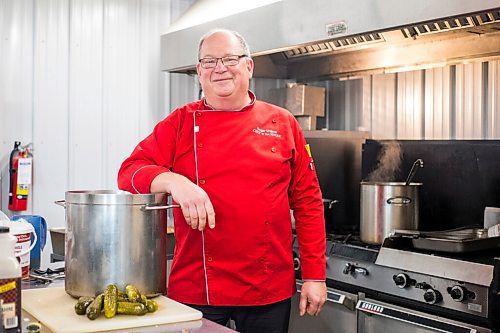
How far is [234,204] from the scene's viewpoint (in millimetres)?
2168

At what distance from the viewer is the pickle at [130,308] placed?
156 cm

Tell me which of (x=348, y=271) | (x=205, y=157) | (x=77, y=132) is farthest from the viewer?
(x=77, y=132)

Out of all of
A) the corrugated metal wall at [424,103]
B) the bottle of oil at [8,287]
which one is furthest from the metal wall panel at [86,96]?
the bottle of oil at [8,287]

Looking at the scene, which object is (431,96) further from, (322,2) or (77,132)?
(77,132)

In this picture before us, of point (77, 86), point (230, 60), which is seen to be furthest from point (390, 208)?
point (77, 86)

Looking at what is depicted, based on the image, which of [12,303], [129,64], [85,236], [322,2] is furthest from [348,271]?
[129,64]

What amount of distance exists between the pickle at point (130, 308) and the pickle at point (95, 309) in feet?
0.14

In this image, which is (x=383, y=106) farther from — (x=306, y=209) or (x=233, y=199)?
(x=233, y=199)

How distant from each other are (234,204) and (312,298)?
0.41 m

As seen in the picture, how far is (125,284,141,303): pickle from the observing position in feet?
5.23

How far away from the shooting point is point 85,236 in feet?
5.56

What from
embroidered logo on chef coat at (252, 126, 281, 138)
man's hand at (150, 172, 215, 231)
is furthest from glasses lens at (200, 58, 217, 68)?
man's hand at (150, 172, 215, 231)

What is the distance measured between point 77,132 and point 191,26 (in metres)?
0.92

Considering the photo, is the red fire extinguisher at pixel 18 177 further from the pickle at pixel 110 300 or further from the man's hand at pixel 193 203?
the pickle at pixel 110 300
